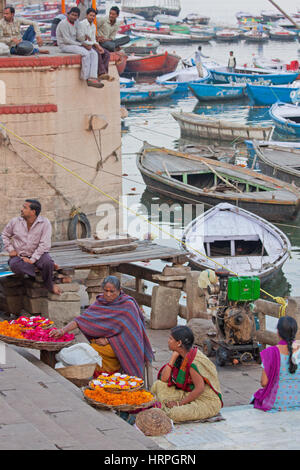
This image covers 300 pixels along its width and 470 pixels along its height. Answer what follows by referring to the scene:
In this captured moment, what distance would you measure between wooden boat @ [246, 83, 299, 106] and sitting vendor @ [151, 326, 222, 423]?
4845 cm

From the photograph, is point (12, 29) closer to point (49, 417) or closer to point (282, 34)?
point (49, 417)

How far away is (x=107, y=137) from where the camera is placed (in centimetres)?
1655

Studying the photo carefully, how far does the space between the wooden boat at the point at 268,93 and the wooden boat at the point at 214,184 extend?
21734 mm

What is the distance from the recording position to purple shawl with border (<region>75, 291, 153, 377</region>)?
8547 mm

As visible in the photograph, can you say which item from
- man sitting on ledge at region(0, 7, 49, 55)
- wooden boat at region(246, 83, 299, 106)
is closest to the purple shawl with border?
man sitting on ledge at region(0, 7, 49, 55)

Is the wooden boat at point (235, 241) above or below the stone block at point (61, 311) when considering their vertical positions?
below

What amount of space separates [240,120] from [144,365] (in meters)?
45.1

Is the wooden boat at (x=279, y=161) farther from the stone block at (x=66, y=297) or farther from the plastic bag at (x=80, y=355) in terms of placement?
the plastic bag at (x=80, y=355)

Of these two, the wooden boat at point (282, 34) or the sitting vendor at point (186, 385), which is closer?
the sitting vendor at point (186, 385)

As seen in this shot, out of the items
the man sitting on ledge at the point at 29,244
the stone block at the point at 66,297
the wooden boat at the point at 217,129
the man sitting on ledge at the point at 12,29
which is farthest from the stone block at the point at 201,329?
the wooden boat at the point at 217,129

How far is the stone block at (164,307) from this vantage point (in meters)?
12.6

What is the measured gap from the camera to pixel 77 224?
1614 cm

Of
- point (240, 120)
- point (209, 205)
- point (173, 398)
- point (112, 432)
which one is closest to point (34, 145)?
point (173, 398)
